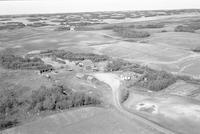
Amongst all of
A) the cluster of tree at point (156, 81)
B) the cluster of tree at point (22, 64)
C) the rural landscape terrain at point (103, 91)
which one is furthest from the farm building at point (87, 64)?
the cluster of tree at point (156, 81)

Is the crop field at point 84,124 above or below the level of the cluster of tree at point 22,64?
above

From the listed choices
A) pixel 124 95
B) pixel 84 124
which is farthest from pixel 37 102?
pixel 124 95

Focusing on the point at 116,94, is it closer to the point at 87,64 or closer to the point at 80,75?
the point at 80,75

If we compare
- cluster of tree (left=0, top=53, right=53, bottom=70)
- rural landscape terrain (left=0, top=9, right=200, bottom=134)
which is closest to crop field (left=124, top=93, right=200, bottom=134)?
rural landscape terrain (left=0, top=9, right=200, bottom=134)

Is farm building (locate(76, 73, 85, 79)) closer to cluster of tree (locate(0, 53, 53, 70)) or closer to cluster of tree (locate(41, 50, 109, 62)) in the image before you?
cluster of tree (locate(0, 53, 53, 70))

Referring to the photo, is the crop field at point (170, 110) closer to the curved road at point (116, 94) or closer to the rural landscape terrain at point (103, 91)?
the rural landscape terrain at point (103, 91)

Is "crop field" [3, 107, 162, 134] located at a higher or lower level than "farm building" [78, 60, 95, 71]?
higher

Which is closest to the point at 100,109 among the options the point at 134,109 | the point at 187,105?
the point at 134,109

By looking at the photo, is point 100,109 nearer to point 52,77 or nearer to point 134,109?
point 134,109
